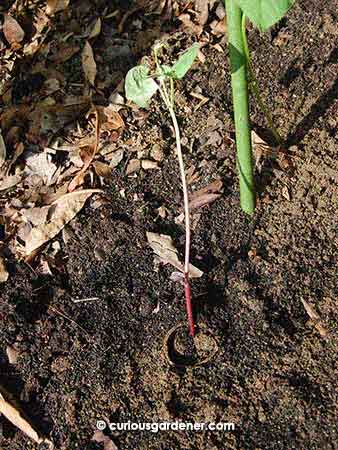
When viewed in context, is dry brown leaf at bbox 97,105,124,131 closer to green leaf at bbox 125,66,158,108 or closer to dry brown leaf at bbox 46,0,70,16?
dry brown leaf at bbox 46,0,70,16

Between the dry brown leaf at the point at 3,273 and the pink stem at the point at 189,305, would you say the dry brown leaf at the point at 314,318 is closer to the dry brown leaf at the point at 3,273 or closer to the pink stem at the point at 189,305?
the pink stem at the point at 189,305

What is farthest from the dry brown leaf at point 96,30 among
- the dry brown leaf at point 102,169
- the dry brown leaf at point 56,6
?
the dry brown leaf at point 102,169

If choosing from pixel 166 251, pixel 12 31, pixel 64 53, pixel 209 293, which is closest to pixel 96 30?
pixel 64 53

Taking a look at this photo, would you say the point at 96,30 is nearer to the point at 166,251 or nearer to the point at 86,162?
the point at 86,162

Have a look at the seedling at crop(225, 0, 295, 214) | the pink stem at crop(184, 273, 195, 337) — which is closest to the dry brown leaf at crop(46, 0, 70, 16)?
the seedling at crop(225, 0, 295, 214)

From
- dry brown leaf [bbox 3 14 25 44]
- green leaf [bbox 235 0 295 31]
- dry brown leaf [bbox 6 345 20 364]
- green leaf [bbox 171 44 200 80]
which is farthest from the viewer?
dry brown leaf [bbox 3 14 25 44]

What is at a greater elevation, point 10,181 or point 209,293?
point 10,181
